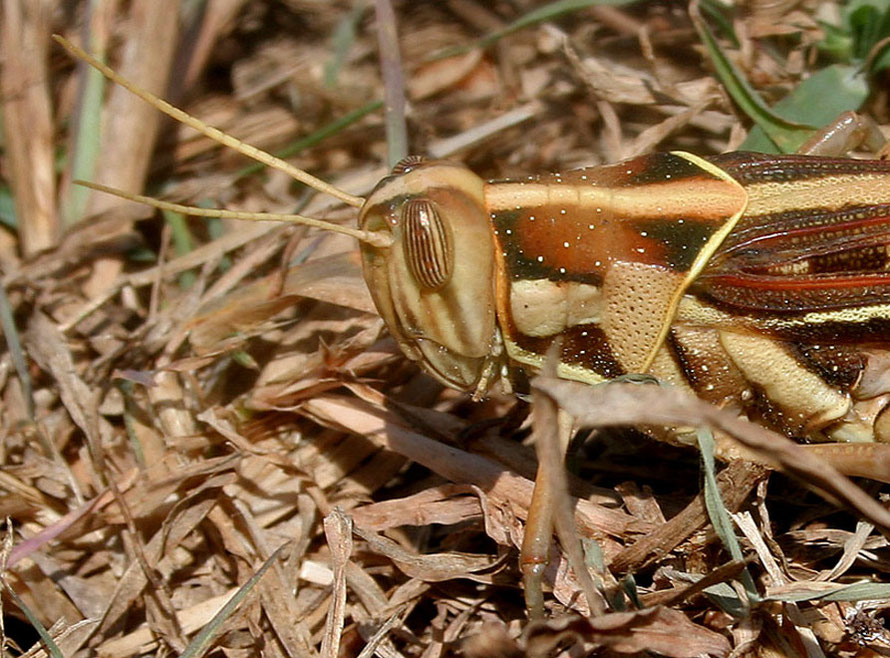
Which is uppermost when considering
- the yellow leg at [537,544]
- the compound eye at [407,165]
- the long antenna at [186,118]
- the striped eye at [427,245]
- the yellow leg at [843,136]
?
the long antenna at [186,118]

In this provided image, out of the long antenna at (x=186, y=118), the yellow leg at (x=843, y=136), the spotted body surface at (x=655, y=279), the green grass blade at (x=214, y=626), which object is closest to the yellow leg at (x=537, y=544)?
the spotted body surface at (x=655, y=279)

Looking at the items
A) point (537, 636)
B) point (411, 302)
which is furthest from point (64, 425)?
point (537, 636)

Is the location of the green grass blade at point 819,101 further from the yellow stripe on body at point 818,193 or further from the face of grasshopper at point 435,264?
the face of grasshopper at point 435,264

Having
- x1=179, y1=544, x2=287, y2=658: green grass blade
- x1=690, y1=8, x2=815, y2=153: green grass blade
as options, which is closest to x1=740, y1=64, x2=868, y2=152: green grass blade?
x1=690, y1=8, x2=815, y2=153: green grass blade

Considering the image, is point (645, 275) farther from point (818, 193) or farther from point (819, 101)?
point (819, 101)

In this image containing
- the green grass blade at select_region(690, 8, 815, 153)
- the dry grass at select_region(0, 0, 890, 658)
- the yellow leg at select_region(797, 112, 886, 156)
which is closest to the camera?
the dry grass at select_region(0, 0, 890, 658)

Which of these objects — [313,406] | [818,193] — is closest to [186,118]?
[313,406]

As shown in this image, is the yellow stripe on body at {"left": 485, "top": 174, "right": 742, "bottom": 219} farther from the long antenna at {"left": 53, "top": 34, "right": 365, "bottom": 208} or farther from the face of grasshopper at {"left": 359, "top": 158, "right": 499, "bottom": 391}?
the long antenna at {"left": 53, "top": 34, "right": 365, "bottom": 208}

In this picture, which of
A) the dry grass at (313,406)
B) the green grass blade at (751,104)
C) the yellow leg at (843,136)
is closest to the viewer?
the dry grass at (313,406)
